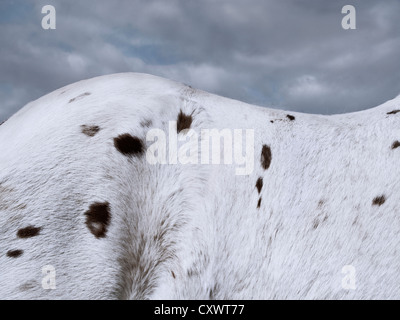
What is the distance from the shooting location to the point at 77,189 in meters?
2.01

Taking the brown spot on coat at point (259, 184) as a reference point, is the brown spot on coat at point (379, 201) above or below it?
below

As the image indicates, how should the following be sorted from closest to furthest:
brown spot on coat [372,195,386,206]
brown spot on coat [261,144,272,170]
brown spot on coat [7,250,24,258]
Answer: brown spot on coat [7,250,24,258] → brown spot on coat [372,195,386,206] → brown spot on coat [261,144,272,170]

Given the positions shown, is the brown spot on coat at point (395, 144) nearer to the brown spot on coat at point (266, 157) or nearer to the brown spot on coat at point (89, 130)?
the brown spot on coat at point (266, 157)

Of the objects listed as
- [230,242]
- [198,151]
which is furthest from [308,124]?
[230,242]

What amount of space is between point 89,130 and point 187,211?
0.63m

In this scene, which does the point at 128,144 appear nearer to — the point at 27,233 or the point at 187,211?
the point at 187,211

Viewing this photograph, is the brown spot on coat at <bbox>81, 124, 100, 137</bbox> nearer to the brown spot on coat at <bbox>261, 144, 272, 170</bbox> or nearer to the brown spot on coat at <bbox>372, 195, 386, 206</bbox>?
the brown spot on coat at <bbox>261, 144, 272, 170</bbox>

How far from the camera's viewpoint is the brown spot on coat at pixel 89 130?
2115mm

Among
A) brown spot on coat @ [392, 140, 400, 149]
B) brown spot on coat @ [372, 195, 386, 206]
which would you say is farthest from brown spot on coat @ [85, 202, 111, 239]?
brown spot on coat @ [392, 140, 400, 149]

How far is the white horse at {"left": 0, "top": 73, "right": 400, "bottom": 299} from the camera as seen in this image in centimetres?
197

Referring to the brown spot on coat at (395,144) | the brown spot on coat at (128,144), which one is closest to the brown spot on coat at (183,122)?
the brown spot on coat at (128,144)

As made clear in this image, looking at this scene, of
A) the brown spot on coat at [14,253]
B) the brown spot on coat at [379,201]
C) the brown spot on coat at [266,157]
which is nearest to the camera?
the brown spot on coat at [14,253]

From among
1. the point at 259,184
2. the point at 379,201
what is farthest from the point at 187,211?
the point at 379,201
